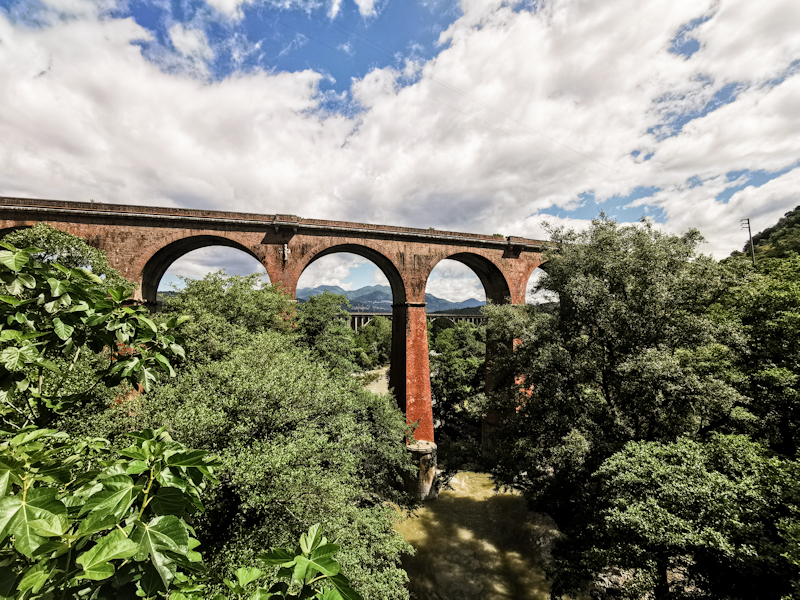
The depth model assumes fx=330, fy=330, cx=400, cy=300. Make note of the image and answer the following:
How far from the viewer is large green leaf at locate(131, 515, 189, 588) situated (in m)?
1.37

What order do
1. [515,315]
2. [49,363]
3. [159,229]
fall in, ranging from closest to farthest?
[49,363]
[515,315]
[159,229]

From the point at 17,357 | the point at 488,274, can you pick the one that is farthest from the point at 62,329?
the point at 488,274

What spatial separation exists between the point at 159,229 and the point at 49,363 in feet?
52.5

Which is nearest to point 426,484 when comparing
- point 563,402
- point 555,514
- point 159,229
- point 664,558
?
point 555,514

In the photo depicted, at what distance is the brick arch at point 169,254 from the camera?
1587 centimetres

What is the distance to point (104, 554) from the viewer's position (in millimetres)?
1276

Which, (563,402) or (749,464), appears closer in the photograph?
(749,464)

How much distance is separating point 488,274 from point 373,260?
785 centimetres

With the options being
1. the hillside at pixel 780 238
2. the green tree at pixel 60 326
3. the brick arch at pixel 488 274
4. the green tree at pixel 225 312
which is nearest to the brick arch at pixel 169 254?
the green tree at pixel 225 312

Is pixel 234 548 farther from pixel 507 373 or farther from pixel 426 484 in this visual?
pixel 426 484

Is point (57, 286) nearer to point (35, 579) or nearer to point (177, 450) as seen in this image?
point (177, 450)

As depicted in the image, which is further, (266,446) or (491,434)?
(491,434)

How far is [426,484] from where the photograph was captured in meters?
17.6

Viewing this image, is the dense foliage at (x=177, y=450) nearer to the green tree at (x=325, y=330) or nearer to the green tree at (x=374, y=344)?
the green tree at (x=325, y=330)
